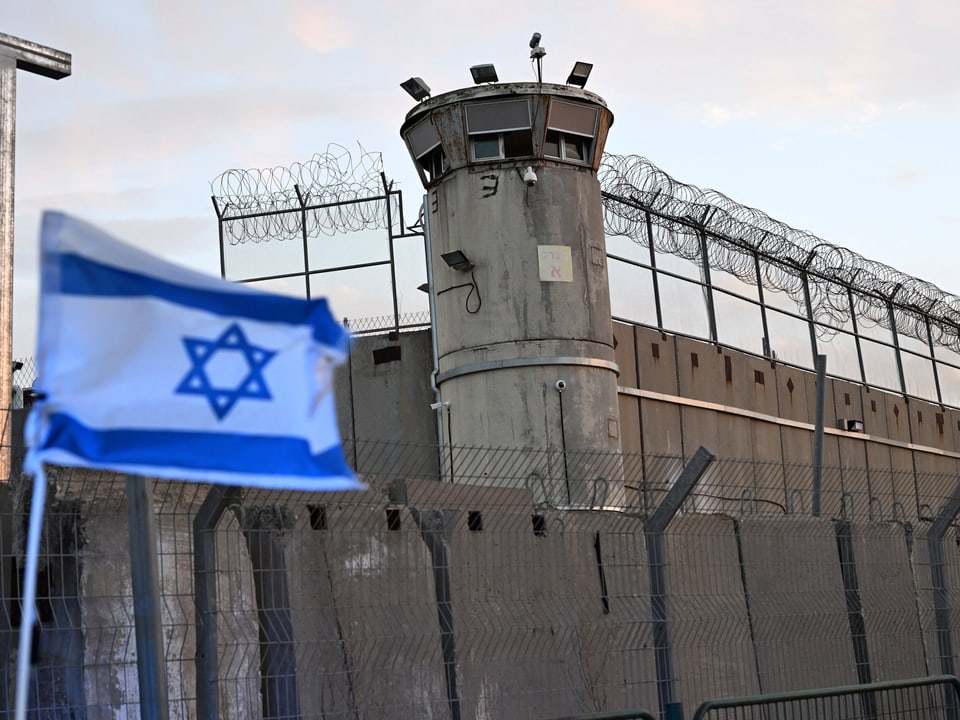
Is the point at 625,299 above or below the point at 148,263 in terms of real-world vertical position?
above

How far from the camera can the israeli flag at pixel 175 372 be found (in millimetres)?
4094

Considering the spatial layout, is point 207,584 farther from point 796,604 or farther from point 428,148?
point 428,148

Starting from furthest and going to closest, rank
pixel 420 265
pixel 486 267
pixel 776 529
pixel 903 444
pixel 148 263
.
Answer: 1. pixel 903 444
2. pixel 420 265
3. pixel 486 267
4. pixel 776 529
5. pixel 148 263

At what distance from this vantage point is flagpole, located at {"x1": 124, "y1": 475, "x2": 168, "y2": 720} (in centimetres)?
570

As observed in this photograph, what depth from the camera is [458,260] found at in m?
16.0

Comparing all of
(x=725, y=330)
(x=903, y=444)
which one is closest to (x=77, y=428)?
(x=725, y=330)

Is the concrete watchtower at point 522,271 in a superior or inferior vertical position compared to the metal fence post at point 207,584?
superior

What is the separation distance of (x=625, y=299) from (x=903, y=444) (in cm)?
914

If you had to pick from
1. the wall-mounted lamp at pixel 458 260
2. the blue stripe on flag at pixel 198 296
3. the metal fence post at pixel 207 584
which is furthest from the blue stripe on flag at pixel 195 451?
the wall-mounted lamp at pixel 458 260

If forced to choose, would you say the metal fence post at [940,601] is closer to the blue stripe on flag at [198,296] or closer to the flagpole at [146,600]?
the flagpole at [146,600]

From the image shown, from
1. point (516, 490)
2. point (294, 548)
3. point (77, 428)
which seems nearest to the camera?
point (77, 428)

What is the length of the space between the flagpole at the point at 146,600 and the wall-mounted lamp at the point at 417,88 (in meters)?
11.1

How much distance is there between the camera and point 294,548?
8.12 meters

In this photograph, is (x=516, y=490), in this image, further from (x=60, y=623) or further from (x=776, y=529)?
(x=60, y=623)
